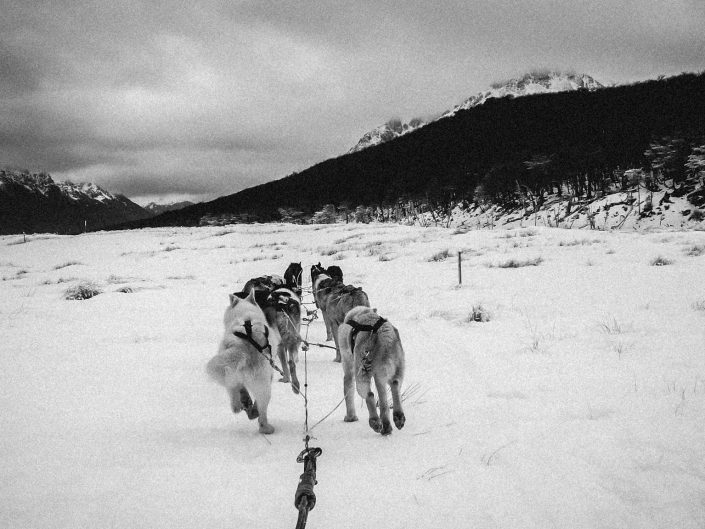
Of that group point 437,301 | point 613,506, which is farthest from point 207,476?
point 437,301

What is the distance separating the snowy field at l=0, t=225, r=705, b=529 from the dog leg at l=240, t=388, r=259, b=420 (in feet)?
0.71

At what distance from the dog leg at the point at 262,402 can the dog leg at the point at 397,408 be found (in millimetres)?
1255

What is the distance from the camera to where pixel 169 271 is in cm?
1734

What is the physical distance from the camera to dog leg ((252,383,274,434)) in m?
3.39

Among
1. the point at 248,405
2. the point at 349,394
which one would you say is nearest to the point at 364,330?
the point at 349,394

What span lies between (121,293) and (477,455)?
12061 mm

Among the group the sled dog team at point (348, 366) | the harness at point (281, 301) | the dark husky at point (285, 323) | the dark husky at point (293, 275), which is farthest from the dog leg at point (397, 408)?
the dark husky at point (293, 275)

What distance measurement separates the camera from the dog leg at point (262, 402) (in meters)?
3.39

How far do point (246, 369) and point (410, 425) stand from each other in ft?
6.00

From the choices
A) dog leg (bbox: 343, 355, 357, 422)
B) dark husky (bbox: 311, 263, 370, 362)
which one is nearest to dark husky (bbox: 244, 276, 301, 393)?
dark husky (bbox: 311, 263, 370, 362)

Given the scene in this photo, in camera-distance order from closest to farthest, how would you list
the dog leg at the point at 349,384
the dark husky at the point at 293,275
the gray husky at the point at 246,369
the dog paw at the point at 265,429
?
the gray husky at the point at 246,369 < the dog paw at the point at 265,429 < the dog leg at the point at 349,384 < the dark husky at the point at 293,275

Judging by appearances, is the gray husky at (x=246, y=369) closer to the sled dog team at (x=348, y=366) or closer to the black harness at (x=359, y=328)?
the sled dog team at (x=348, y=366)

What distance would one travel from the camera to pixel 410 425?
3666mm

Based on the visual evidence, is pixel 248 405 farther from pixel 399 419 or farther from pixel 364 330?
pixel 399 419
